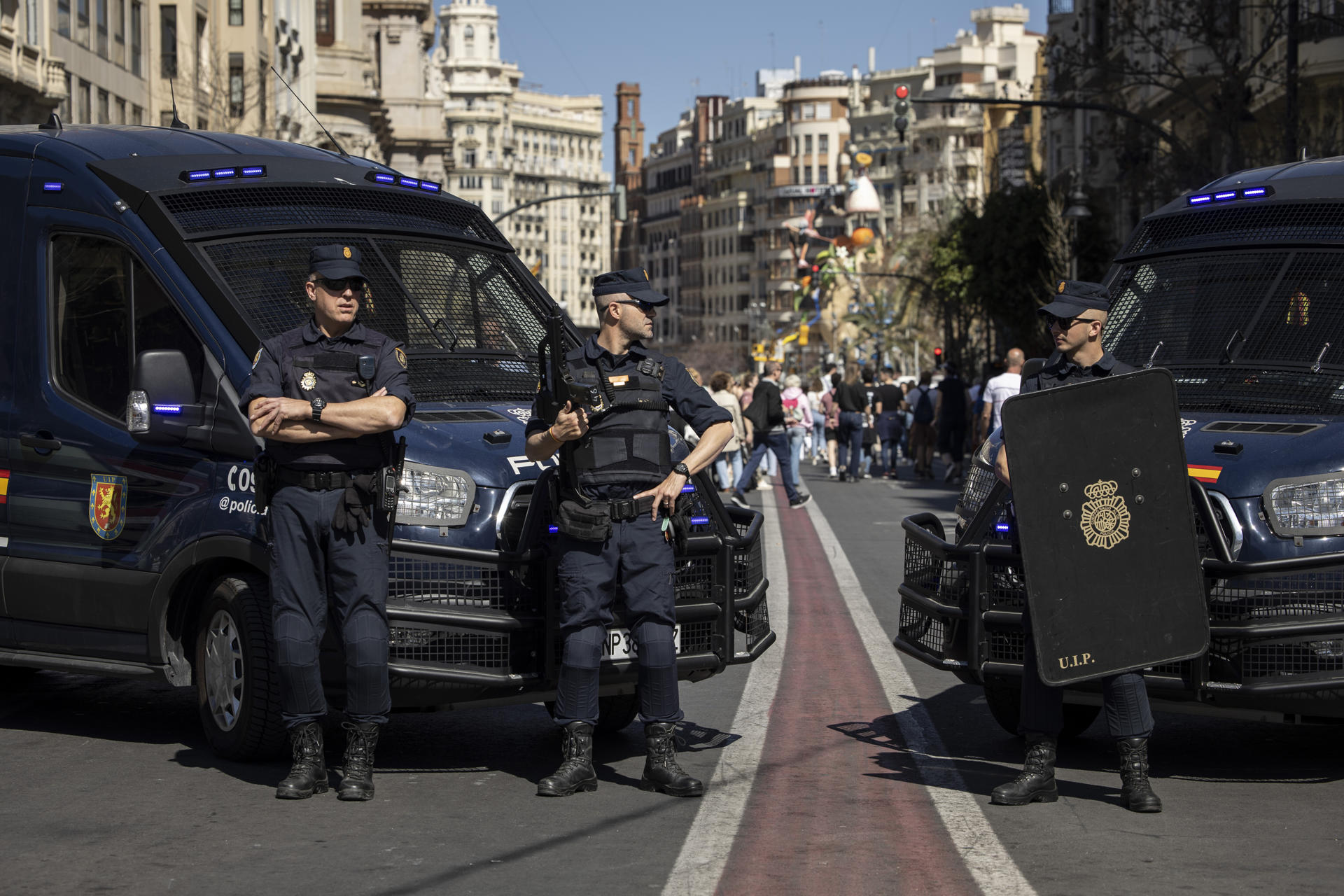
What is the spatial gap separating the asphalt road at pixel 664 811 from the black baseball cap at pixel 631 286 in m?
1.86

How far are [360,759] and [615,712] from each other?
1.68 metres

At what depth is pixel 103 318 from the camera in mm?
8633

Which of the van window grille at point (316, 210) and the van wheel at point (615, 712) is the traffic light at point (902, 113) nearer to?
the van window grille at point (316, 210)

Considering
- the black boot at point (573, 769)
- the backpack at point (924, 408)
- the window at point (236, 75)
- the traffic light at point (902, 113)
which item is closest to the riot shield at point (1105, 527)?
the black boot at point (573, 769)

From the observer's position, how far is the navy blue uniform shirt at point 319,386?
288 inches

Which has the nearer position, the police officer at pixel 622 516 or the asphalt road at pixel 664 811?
the asphalt road at pixel 664 811

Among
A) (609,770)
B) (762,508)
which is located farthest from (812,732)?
(762,508)

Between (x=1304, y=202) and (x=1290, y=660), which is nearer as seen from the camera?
(x=1290, y=660)

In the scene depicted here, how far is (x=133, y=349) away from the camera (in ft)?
27.8

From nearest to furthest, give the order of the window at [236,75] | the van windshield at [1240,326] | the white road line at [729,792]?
the white road line at [729,792], the van windshield at [1240,326], the window at [236,75]

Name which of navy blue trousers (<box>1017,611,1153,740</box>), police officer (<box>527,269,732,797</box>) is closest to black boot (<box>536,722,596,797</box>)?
police officer (<box>527,269,732,797</box>)

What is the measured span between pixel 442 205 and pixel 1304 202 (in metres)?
3.90

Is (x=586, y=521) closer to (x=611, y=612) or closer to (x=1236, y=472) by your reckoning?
(x=611, y=612)

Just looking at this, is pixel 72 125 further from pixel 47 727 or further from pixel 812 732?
pixel 812 732
